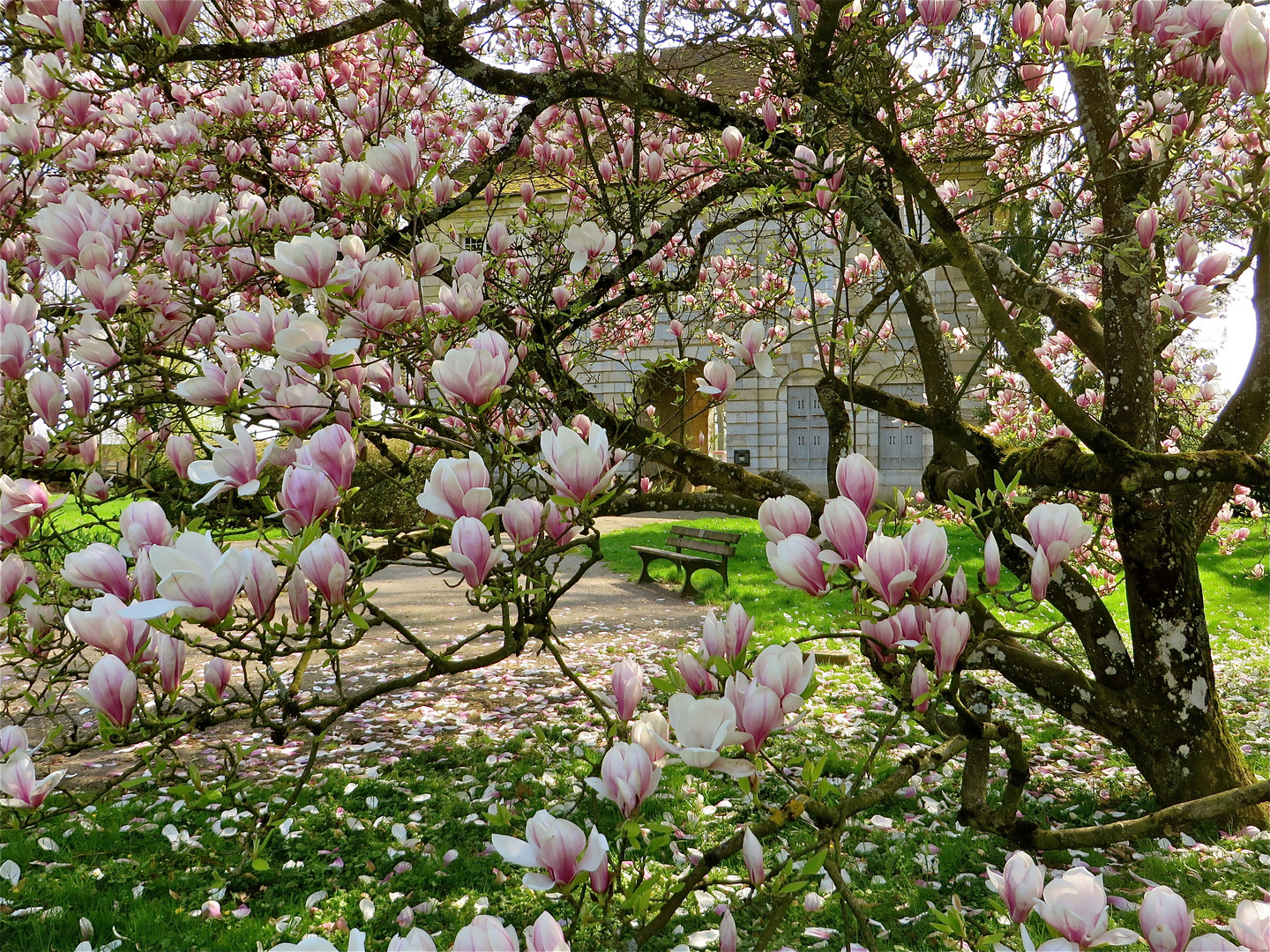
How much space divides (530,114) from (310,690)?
475cm

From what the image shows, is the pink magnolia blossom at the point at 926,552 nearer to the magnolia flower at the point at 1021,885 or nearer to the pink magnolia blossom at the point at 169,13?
the magnolia flower at the point at 1021,885

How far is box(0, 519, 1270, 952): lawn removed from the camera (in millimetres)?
2842

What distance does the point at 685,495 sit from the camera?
3.22 m

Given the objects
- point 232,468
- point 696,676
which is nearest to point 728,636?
point 696,676

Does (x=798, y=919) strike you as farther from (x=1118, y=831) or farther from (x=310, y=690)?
(x=310, y=690)

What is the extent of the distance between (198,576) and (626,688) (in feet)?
2.29

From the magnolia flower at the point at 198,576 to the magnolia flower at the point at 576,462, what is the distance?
513 mm

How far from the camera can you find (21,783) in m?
1.34

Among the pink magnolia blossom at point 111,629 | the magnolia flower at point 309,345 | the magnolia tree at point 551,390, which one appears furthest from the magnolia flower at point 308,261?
the pink magnolia blossom at point 111,629

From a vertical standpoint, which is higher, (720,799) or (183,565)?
(183,565)

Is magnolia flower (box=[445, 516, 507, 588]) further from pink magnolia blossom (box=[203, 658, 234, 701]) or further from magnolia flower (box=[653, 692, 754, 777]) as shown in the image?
pink magnolia blossom (box=[203, 658, 234, 701])

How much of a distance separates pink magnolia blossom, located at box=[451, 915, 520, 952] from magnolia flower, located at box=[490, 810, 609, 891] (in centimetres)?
12

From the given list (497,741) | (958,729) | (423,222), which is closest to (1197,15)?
(958,729)

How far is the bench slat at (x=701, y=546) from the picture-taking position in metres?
9.38
